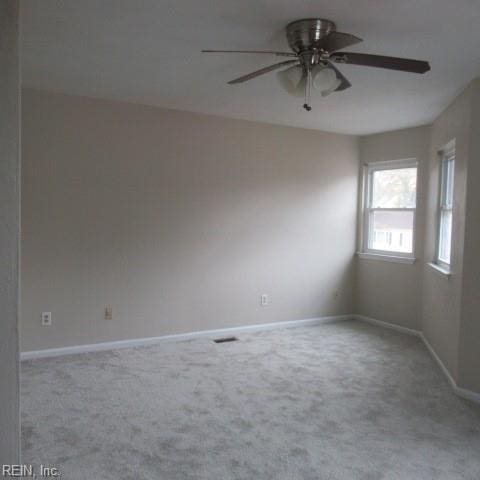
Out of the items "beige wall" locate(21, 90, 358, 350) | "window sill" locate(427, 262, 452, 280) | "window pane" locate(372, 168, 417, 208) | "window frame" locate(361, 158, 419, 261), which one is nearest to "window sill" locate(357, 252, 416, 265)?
"window frame" locate(361, 158, 419, 261)

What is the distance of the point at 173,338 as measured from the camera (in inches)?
189

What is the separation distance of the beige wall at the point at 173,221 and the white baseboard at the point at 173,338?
2.2 inches

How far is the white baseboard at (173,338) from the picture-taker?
4.20 meters

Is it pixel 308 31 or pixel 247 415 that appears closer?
pixel 308 31

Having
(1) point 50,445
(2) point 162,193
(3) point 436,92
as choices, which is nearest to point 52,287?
(2) point 162,193

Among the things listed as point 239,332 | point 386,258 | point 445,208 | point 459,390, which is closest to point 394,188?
point 386,258

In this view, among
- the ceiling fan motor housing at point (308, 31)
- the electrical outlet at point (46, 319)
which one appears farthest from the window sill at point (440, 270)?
the electrical outlet at point (46, 319)

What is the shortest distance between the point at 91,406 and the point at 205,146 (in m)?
2.78

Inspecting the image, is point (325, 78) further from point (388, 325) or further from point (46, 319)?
point (388, 325)

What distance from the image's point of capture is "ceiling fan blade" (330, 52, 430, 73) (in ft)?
7.39

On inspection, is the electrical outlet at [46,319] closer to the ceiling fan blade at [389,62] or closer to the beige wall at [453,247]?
the ceiling fan blade at [389,62]

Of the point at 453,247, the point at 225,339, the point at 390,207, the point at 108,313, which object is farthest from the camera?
the point at 390,207

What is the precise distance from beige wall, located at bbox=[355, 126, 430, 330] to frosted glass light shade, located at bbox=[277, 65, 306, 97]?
2.93 m

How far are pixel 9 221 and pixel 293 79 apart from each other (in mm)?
1700
